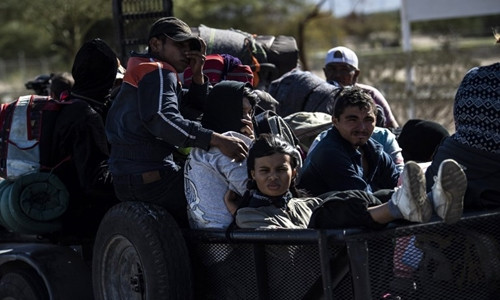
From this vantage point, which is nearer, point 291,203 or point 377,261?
point 377,261

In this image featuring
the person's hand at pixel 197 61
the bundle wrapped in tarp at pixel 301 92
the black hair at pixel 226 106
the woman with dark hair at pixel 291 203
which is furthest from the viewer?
the bundle wrapped in tarp at pixel 301 92

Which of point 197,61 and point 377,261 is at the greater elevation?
point 197,61

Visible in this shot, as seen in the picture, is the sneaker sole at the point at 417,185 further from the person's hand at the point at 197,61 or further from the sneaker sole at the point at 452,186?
the person's hand at the point at 197,61

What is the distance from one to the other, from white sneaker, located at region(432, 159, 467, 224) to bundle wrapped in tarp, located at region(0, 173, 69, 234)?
260cm

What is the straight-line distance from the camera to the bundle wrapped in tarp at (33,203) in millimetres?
5562

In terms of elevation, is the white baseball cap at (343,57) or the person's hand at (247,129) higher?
the white baseball cap at (343,57)

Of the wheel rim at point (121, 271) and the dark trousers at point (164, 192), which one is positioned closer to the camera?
the wheel rim at point (121, 271)

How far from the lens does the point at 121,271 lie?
505cm

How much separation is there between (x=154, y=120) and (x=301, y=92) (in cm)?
217

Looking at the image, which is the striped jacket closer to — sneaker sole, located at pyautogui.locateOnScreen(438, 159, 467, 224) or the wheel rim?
the wheel rim

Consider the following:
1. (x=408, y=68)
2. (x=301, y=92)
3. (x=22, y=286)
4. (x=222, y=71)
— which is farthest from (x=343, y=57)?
(x=408, y=68)

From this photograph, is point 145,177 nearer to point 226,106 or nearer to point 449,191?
point 226,106

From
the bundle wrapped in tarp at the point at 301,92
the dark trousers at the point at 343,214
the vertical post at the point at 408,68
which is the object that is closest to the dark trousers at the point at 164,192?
the dark trousers at the point at 343,214

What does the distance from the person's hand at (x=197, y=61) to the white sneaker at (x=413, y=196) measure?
177 centimetres
